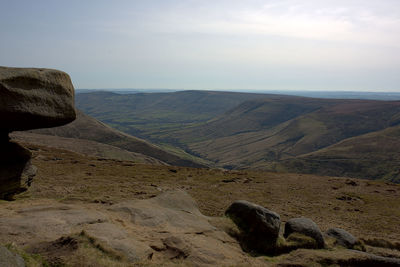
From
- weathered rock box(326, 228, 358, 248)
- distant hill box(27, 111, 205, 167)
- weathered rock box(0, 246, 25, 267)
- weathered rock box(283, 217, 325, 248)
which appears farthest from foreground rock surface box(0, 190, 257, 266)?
distant hill box(27, 111, 205, 167)

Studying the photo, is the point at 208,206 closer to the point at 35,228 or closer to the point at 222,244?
the point at 222,244

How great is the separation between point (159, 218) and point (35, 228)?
672cm

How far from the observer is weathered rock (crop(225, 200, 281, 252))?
Answer: 58.4 ft

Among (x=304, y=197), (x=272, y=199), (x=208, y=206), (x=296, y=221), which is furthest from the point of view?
(x=304, y=197)

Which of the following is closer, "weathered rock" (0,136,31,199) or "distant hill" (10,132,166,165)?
"weathered rock" (0,136,31,199)

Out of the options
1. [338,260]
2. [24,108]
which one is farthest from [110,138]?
[338,260]

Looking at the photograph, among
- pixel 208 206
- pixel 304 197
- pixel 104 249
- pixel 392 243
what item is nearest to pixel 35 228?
pixel 104 249

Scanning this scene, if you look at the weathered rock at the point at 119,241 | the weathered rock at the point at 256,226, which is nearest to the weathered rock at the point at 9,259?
the weathered rock at the point at 119,241

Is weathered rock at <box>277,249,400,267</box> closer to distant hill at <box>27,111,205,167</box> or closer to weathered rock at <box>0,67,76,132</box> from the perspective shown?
weathered rock at <box>0,67,76,132</box>

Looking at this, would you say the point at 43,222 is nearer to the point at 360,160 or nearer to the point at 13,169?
the point at 13,169

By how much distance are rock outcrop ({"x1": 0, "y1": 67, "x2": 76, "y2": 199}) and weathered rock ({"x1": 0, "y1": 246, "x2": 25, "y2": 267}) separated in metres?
9.42

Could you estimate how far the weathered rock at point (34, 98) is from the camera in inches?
621

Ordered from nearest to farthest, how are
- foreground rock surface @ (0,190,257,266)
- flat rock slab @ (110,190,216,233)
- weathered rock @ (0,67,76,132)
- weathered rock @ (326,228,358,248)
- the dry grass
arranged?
1. foreground rock surface @ (0,190,257,266)
2. weathered rock @ (0,67,76,132)
3. flat rock slab @ (110,190,216,233)
4. weathered rock @ (326,228,358,248)
5. the dry grass

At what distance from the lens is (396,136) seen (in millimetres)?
155500
